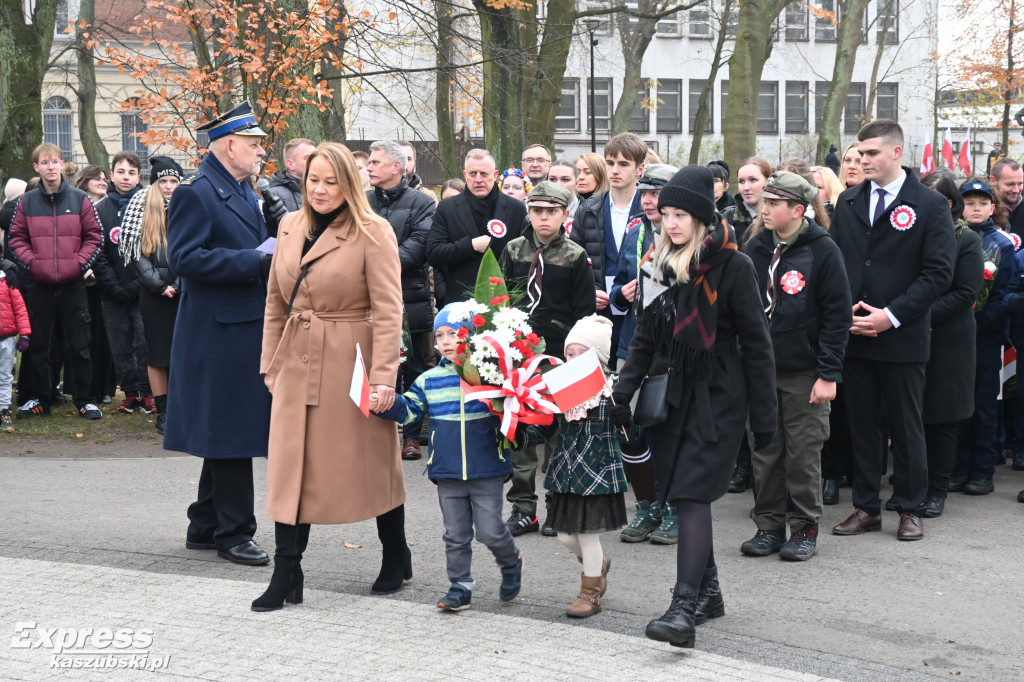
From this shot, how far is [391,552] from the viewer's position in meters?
6.07

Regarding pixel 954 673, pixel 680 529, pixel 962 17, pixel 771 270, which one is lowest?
pixel 954 673

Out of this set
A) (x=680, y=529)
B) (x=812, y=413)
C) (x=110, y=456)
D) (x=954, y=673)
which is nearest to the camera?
(x=954, y=673)

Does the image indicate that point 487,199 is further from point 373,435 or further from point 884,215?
point 373,435

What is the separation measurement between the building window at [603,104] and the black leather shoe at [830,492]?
50.2 metres

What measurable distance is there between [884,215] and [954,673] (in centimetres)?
317

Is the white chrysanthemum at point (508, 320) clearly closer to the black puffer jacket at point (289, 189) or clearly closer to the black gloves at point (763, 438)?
the black gloves at point (763, 438)

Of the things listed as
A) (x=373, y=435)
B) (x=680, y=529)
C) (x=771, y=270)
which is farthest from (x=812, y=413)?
(x=373, y=435)

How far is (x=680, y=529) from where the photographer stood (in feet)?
17.8

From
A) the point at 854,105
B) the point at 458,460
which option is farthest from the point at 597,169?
the point at 854,105

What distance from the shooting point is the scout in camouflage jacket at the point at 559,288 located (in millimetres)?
7398

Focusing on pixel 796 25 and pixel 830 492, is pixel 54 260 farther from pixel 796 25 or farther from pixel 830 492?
pixel 796 25

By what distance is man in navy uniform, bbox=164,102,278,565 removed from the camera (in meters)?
6.43

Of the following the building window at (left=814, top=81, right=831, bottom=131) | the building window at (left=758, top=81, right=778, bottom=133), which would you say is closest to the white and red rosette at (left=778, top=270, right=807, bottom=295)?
the building window at (left=758, top=81, right=778, bottom=133)

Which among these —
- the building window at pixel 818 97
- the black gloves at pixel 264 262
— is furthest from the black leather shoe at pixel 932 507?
the building window at pixel 818 97
